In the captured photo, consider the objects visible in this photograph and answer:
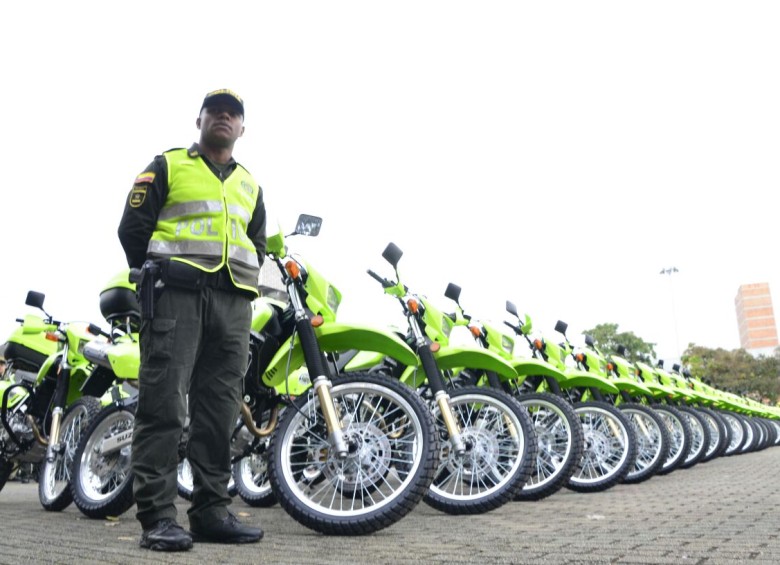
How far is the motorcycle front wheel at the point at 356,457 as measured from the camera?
3.47m

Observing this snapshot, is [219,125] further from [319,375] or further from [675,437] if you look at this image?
[675,437]

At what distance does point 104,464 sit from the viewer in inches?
189

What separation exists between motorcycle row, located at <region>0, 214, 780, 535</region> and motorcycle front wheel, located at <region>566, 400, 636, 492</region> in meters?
0.02

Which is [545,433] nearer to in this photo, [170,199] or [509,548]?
[509,548]

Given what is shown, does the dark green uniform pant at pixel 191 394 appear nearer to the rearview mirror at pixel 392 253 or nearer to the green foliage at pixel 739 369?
the rearview mirror at pixel 392 253

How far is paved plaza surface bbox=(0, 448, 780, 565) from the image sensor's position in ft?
9.18

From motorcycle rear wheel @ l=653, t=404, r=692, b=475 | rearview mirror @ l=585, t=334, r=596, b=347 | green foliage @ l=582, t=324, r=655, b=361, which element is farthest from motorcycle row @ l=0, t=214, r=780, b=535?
green foliage @ l=582, t=324, r=655, b=361

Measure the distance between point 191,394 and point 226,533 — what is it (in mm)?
641

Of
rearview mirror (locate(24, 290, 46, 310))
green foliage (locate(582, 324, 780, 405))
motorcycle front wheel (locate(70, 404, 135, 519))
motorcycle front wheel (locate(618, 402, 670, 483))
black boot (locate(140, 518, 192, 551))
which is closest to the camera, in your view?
black boot (locate(140, 518, 192, 551))

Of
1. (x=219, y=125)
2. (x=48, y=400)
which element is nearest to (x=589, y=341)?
(x=48, y=400)

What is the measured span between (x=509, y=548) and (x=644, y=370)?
7.84 m

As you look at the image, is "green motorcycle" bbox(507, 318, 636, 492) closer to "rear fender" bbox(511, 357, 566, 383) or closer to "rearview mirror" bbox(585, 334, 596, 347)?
"rear fender" bbox(511, 357, 566, 383)

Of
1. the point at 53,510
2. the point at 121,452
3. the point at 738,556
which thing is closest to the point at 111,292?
the point at 121,452

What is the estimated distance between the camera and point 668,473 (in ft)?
28.5
